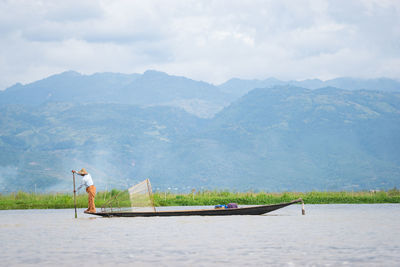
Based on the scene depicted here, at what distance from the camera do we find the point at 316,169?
144 meters

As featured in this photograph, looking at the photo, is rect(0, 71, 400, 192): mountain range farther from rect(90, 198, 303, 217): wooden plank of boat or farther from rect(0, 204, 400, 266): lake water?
rect(0, 204, 400, 266): lake water

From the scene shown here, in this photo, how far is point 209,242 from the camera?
15031 mm

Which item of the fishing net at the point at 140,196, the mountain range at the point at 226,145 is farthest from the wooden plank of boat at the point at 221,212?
the mountain range at the point at 226,145

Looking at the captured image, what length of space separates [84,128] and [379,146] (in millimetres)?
81922

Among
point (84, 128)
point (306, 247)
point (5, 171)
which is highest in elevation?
point (84, 128)

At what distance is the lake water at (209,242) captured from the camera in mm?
12062

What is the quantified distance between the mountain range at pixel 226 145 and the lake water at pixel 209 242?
4003 inches

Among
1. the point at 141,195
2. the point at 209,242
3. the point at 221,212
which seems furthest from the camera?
the point at 141,195

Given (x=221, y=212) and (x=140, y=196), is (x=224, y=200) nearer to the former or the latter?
(x=140, y=196)

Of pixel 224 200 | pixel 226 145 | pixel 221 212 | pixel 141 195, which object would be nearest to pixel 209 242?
pixel 221 212

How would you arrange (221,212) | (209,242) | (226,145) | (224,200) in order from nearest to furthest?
(209,242) < (221,212) < (224,200) < (226,145)

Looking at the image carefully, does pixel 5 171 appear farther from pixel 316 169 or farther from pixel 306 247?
pixel 306 247

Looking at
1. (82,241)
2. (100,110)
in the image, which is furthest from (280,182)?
(82,241)

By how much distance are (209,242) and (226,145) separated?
485 feet
